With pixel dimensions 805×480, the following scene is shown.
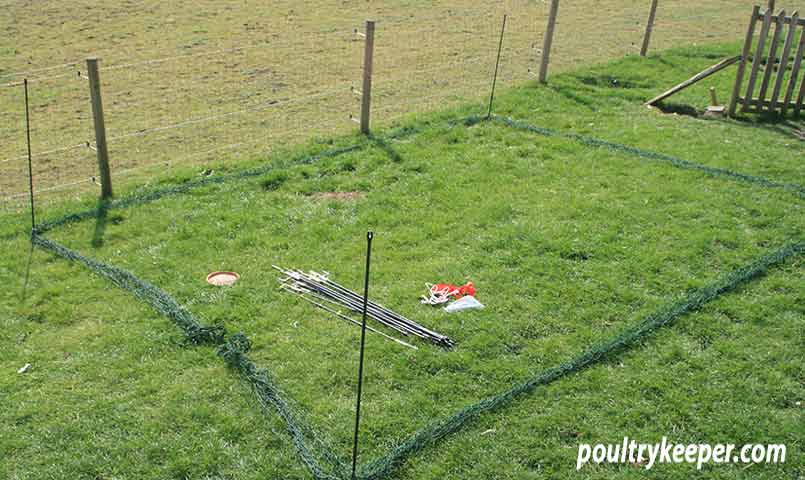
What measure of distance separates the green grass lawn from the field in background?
156 centimetres

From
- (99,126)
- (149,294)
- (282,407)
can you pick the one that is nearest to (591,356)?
(282,407)

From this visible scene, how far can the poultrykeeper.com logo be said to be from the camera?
18.4 feet

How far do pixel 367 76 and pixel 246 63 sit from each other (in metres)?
4.68

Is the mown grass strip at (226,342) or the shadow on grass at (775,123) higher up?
the shadow on grass at (775,123)

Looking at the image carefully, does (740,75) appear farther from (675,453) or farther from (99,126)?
(99,126)

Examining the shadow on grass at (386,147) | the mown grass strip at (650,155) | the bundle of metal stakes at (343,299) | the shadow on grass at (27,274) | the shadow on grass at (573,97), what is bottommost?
the shadow on grass at (27,274)

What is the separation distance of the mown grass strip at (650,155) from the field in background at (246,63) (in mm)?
1573

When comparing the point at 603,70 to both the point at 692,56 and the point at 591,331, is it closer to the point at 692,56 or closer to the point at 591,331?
the point at 692,56

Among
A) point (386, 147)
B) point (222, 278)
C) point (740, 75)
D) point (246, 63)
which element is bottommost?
point (222, 278)

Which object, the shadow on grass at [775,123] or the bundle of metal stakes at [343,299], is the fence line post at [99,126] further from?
the shadow on grass at [775,123]

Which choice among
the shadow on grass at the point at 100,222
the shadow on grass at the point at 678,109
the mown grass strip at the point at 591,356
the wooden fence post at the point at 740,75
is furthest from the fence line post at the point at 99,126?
the wooden fence post at the point at 740,75

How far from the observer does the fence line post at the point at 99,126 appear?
8945 millimetres

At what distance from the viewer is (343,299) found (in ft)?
24.2

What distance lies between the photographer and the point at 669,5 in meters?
22.1
